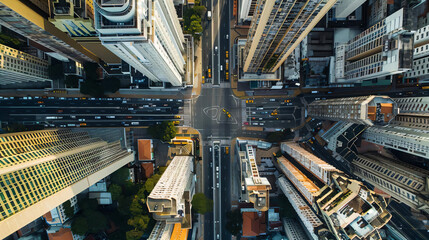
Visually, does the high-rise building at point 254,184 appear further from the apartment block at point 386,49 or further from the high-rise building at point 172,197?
the apartment block at point 386,49

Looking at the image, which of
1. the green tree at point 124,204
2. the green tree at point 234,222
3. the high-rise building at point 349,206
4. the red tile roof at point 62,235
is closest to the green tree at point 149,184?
the green tree at point 124,204

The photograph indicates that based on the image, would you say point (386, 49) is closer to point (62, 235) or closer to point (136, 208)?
point (136, 208)

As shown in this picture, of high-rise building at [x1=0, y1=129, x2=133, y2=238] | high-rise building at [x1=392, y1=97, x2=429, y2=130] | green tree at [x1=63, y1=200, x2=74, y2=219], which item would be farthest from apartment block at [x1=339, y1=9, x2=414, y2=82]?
green tree at [x1=63, y1=200, x2=74, y2=219]

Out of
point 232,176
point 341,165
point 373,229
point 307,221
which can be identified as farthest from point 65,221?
point 341,165

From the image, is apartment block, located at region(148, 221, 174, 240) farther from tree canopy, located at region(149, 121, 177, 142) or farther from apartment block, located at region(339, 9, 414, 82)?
apartment block, located at region(339, 9, 414, 82)

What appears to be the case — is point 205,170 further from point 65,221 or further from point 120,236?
point 65,221

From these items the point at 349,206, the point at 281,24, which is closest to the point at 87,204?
the point at 349,206

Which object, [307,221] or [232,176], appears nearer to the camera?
[307,221]
